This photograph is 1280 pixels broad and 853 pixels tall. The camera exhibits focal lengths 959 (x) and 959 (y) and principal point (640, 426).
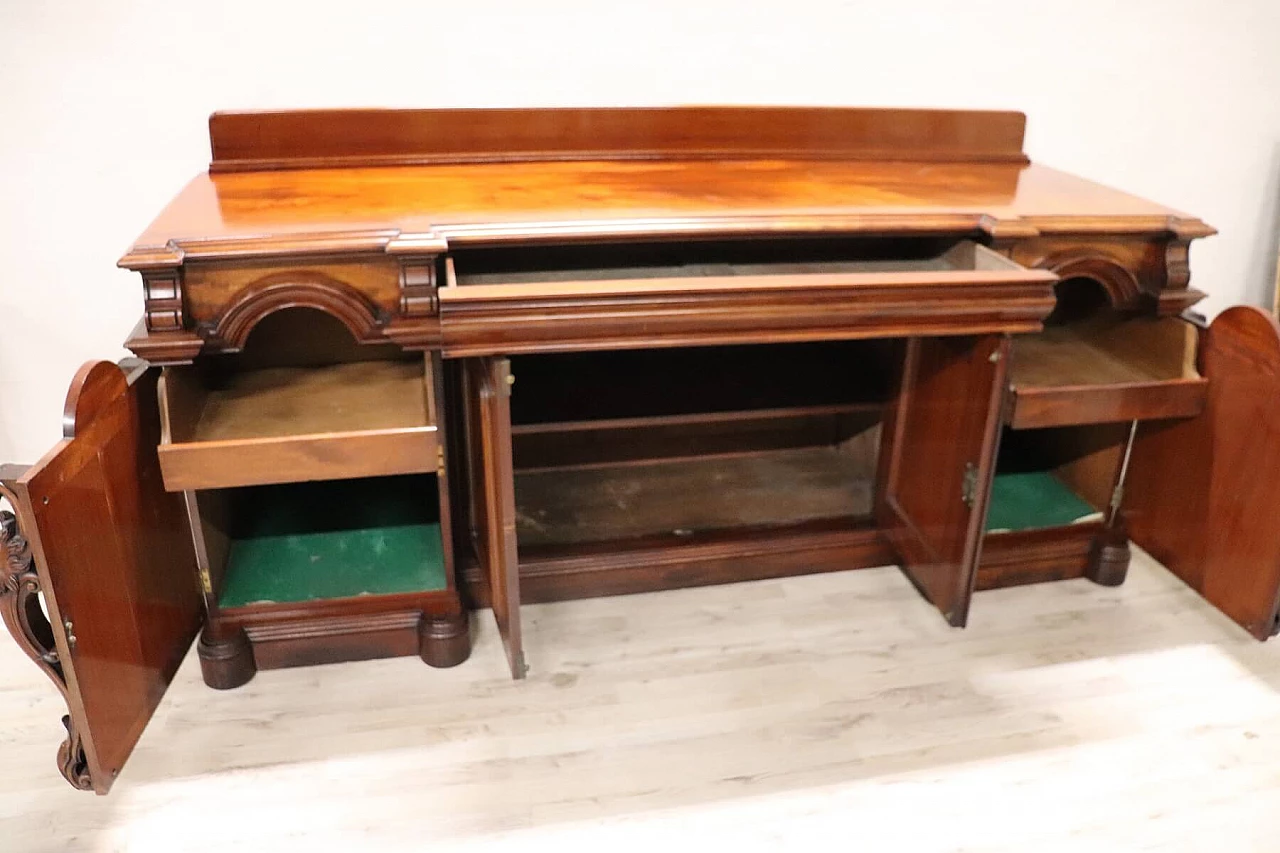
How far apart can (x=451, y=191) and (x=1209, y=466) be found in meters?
1.43

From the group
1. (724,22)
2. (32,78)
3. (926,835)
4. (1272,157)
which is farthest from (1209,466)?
(32,78)

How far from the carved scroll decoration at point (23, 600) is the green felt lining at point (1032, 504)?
1543mm

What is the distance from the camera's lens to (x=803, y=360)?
196 cm

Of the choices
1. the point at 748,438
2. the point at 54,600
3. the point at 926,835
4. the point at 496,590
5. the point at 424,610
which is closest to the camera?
the point at 54,600

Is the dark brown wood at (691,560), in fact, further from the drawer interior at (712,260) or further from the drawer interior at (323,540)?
the drawer interior at (712,260)

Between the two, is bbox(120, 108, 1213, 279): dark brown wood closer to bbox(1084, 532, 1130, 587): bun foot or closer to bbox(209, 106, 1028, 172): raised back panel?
bbox(209, 106, 1028, 172): raised back panel

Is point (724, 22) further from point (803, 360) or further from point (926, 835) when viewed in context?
point (926, 835)

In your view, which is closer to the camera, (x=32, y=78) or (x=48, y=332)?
(x=32, y=78)

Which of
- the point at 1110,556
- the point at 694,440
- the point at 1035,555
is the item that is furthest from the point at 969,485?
the point at 694,440

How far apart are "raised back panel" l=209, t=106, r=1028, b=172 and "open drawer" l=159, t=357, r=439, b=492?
390 millimetres

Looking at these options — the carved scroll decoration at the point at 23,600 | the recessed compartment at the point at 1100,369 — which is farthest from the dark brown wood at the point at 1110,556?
the carved scroll decoration at the point at 23,600

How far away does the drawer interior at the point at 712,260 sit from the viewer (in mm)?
1590

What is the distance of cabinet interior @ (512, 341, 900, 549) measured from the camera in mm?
1803

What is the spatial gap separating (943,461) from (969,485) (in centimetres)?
9
